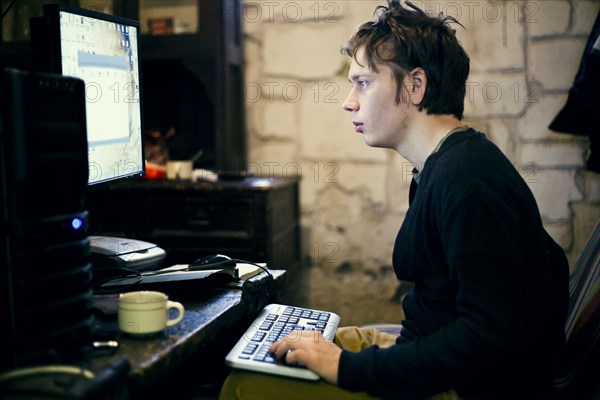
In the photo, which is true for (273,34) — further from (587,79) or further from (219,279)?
(219,279)

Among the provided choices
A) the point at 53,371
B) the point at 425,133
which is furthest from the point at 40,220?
the point at 425,133

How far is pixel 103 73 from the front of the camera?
4.82ft

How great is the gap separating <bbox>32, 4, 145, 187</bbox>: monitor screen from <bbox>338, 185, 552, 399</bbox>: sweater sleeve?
72 centimetres

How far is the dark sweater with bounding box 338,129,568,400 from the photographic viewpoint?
1005 mm

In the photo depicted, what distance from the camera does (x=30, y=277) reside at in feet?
2.80

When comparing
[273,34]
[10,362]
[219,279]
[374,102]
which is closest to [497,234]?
[374,102]

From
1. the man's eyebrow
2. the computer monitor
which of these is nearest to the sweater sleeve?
the man's eyebrow

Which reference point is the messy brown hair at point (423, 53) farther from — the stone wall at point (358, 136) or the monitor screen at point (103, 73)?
the stone wall at point (358, 136)

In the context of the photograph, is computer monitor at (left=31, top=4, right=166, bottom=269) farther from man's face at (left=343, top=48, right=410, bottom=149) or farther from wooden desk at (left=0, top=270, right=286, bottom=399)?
man's face at (left=343, top=48, right=410, bottom=149)

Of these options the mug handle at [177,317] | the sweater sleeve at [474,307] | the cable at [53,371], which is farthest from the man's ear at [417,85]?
the cable at [53,371]

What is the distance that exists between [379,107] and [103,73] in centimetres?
62

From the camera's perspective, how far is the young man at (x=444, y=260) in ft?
3.31

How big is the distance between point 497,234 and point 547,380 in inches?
13.6

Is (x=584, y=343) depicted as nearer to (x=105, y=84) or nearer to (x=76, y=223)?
(x=76, y=223)
